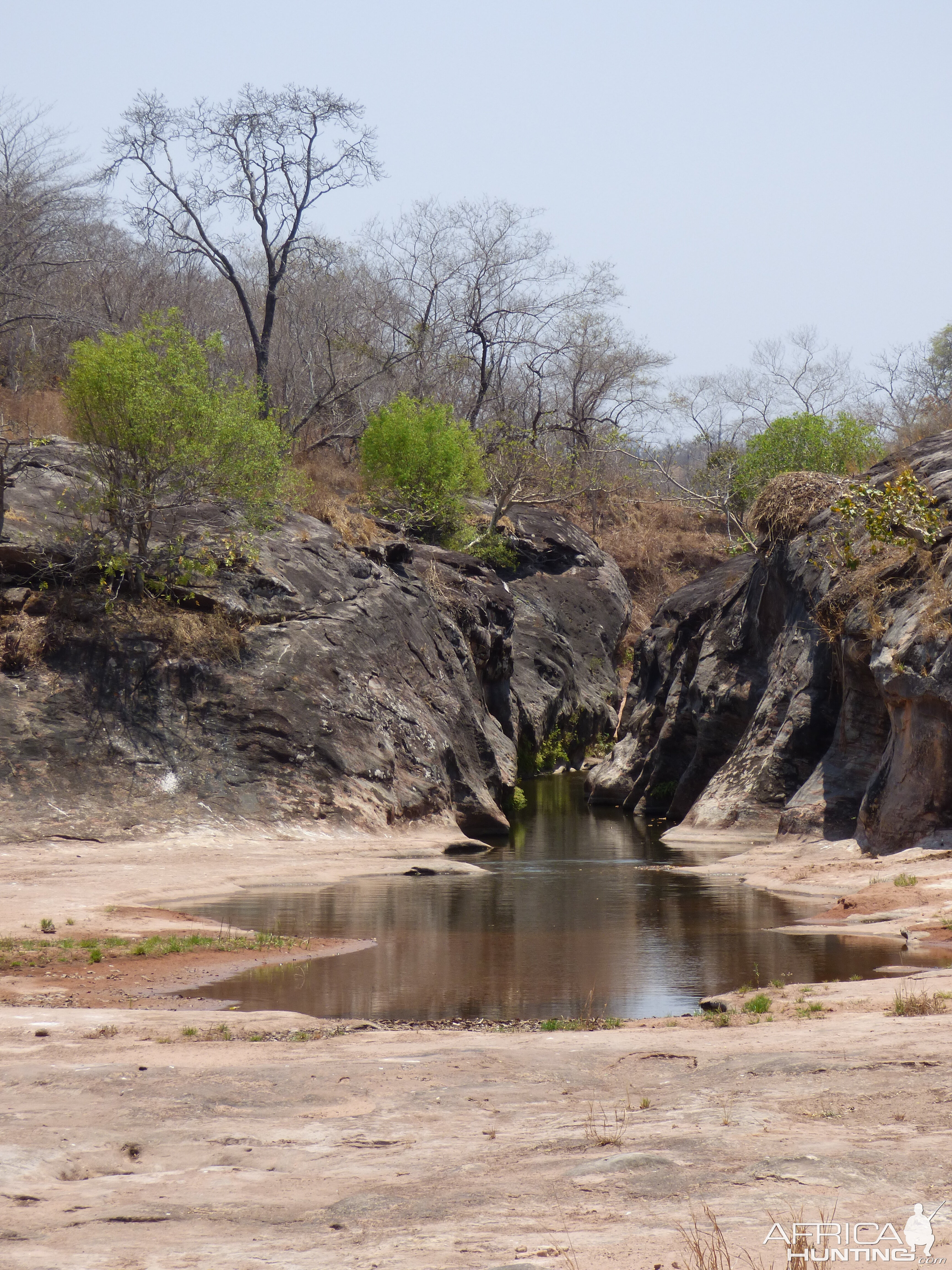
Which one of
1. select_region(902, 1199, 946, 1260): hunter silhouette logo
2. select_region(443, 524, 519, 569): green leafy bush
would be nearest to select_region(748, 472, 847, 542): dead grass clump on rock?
select_region(443, 524, 519, 569): green leafy bush

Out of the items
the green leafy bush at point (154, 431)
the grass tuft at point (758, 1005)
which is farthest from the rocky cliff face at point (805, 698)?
the green leafy bush at point (154, 431)

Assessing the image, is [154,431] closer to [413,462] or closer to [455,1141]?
[413,462]

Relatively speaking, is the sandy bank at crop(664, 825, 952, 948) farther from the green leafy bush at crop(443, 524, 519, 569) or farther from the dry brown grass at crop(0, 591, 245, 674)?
the green leafy bush at crop(443, 524, 519, 569)

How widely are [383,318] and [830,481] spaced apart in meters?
31.1

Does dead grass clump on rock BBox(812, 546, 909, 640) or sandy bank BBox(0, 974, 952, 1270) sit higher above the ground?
dead grass clump on rock BBox(812, 546, 909, 640)

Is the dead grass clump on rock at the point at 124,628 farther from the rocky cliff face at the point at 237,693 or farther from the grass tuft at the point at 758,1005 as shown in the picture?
the grass tuft at the point at 758,1005

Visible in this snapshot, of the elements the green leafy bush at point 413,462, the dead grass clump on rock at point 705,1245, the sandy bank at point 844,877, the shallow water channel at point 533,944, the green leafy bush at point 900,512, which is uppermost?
the green leafy bush at point 413,462

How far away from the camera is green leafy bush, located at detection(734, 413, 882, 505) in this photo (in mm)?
36812

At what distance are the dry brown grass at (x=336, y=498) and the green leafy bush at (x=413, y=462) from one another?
1.13m

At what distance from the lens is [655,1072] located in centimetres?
673

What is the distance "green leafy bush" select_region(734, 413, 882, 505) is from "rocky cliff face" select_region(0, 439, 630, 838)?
15427 mm

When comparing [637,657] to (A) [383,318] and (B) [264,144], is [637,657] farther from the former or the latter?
(A) [383,318]

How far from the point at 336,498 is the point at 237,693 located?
1111 cm

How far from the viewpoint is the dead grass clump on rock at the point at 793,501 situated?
81.6ft
